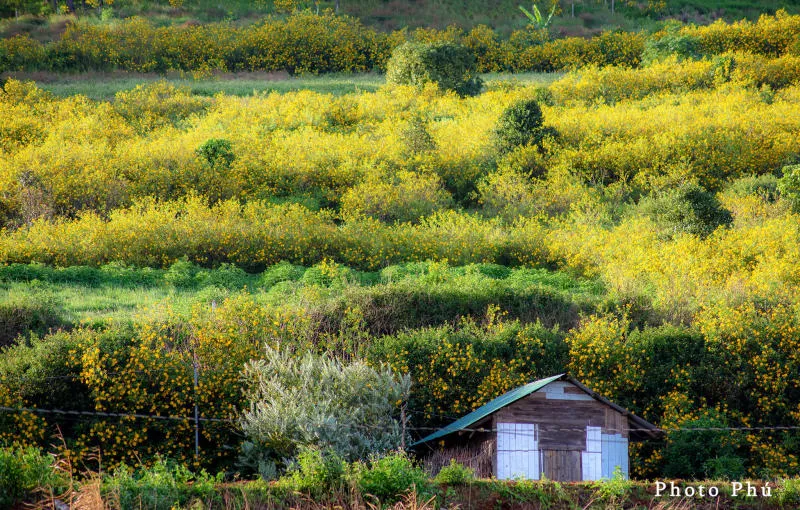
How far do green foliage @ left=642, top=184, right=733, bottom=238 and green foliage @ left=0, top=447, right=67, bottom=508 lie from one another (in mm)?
19927

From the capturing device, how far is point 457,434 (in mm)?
18938

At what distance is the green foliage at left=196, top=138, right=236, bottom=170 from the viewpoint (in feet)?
Result: 114

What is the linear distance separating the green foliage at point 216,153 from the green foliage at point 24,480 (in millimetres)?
21410

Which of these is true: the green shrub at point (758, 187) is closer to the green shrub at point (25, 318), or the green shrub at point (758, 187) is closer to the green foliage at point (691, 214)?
the green foliage at point (691, 214)

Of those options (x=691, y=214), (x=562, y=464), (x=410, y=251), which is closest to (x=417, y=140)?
(x=410, y=251)

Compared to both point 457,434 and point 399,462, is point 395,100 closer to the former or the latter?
point 457,434

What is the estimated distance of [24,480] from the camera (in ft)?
45.0

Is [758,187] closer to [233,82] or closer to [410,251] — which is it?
[410,251]

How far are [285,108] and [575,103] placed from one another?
40.2 ft

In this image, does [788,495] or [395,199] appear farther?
[395,199]

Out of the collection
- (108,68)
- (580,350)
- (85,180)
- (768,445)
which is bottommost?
(768,445)

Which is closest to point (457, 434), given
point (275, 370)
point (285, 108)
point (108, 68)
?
point (275, 370)

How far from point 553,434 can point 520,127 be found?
811 inches

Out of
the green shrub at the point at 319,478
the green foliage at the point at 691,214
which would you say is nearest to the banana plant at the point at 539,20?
the green foliage at the point at 691,214
